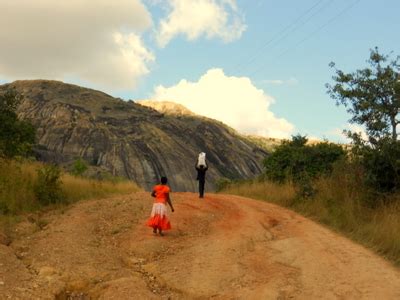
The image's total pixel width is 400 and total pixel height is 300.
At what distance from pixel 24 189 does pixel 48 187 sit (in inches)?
38.1

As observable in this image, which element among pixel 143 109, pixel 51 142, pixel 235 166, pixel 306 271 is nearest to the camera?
pixel 306 271

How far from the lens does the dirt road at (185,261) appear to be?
23.8 feet

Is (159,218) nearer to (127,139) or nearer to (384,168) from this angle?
(384,168)

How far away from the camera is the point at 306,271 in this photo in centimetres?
827

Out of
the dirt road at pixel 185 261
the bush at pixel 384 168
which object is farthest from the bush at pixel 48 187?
the bush at pixel 384 168

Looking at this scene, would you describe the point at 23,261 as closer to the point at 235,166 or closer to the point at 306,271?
the point at 306,271

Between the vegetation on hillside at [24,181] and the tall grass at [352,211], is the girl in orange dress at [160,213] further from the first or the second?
the tall grass at [352,211]

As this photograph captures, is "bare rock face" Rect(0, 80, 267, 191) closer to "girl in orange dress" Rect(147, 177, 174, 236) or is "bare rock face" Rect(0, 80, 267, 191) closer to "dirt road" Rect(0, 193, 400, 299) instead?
"dirt road" Rect(0, 193, 400, 299)

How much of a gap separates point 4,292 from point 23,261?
5.97 feet

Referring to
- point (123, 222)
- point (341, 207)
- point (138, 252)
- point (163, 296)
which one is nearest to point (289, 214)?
point (341, 207)

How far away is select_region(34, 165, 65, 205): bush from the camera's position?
46.2ft

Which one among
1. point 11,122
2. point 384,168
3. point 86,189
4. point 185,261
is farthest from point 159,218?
point 11,122

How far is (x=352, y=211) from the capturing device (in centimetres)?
1283

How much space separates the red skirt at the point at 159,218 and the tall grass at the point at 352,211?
4.34 metres
